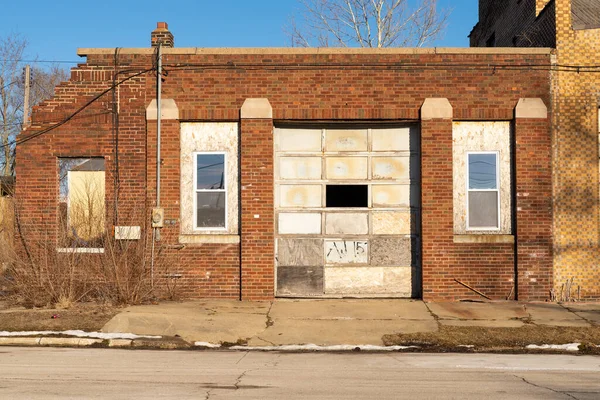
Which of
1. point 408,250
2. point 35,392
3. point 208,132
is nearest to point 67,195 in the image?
point 208,132

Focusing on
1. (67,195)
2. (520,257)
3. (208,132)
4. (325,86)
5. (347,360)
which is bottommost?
(347,360)

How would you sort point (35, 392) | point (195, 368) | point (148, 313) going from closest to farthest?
point (35, 392) → point (195, 368) → point (148, 313)

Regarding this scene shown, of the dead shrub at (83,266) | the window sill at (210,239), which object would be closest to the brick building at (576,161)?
the window sill at (210,239)

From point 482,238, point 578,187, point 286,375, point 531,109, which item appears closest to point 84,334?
point 286,375

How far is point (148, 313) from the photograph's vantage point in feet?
42.7

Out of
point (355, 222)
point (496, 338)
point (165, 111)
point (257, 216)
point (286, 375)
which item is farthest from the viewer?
point (355, 222)

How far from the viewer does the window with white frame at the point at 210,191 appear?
15.4 metres

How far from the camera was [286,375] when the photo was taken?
8703mm

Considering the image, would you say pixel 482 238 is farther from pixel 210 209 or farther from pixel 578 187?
pixel 210 209

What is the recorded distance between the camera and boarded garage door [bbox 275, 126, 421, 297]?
15516 mm

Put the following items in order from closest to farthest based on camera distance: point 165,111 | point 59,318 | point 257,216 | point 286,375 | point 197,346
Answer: point 286,375 < point 197,346 < point 59,318 < point 257,216 < point 165,111

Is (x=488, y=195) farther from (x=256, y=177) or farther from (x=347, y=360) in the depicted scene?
(x=347, y=360)

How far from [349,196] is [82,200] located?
5802 mm

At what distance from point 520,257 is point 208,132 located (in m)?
7.20
